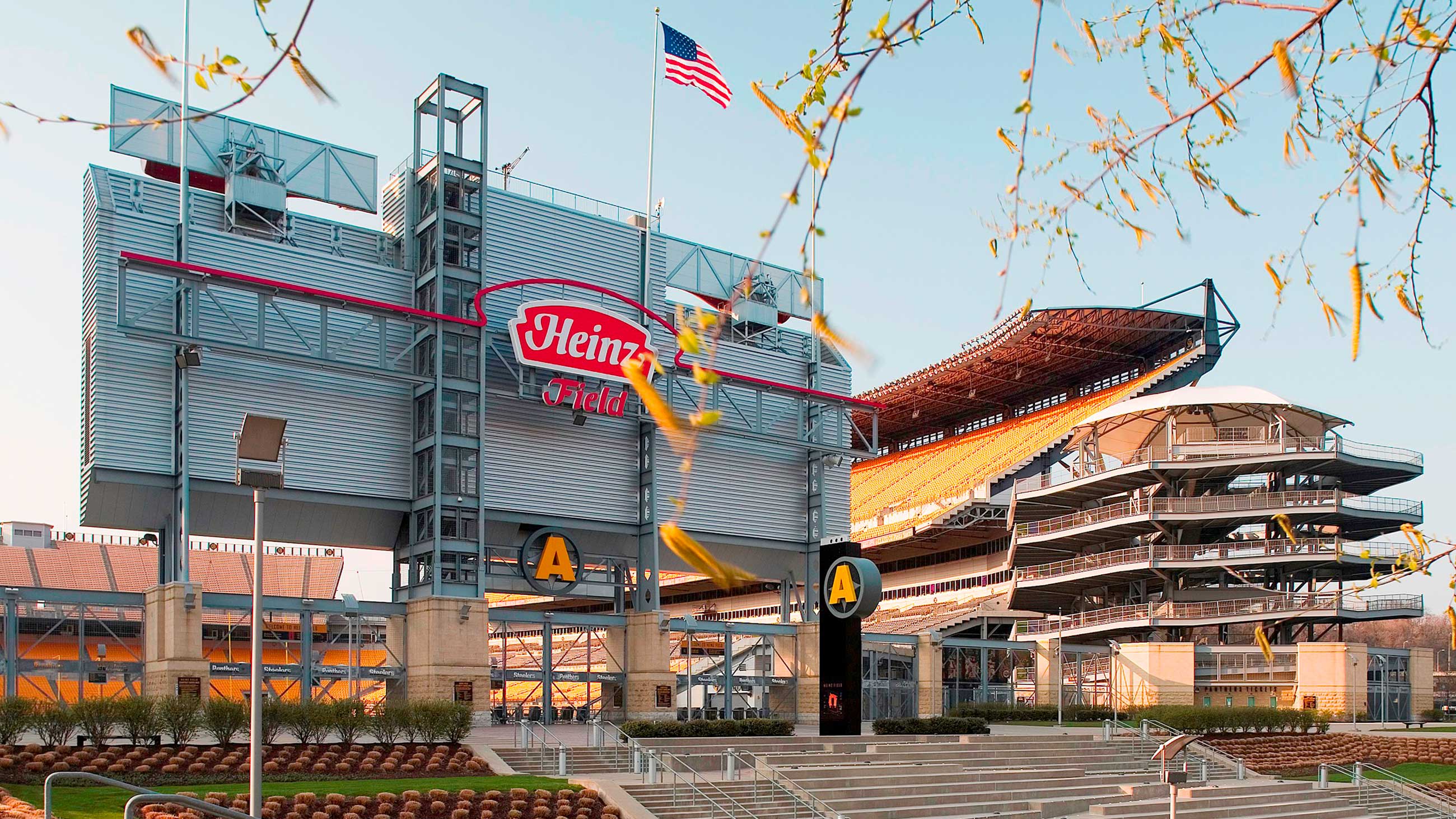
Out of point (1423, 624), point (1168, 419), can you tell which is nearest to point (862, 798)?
point (1168, 419)

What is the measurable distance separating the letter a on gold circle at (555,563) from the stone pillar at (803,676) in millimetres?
9640

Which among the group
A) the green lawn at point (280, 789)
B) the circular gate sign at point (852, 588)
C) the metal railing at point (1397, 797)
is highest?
the circular gate sign at point (852, 588)

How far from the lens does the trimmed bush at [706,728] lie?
4066 cm

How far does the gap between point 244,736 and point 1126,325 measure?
68386 mm

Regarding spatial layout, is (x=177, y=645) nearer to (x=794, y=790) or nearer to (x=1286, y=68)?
(x=794, y=790)

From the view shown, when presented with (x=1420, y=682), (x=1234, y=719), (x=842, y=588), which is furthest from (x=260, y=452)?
(x=1420, y=682)

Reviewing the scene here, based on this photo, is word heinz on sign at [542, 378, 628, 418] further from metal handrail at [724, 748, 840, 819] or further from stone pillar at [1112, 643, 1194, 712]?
stone pillar at [1112, 643, 1194, 712]

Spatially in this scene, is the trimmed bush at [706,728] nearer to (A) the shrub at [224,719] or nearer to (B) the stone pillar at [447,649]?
(B) the stone pillar at [447,649]

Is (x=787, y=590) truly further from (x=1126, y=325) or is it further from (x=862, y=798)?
(x=1126, y=325)

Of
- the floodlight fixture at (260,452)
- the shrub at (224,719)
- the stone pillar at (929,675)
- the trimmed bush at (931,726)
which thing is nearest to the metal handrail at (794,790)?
the trimmed bush at (931,726)

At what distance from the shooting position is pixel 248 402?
4588cm

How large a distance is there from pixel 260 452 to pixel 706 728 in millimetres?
27456

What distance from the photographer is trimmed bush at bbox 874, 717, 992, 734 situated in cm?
4656

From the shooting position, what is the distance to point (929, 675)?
59.9 m
